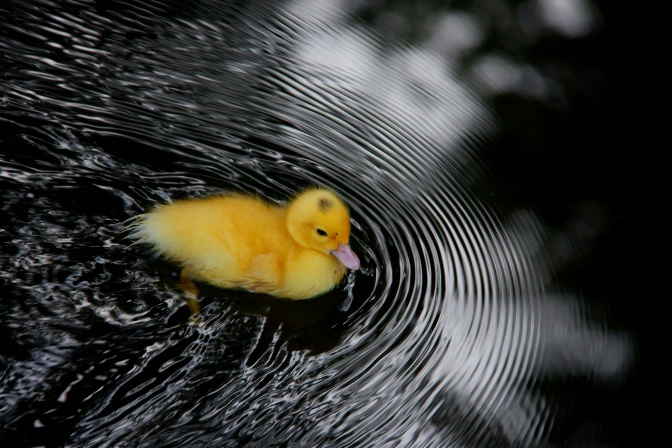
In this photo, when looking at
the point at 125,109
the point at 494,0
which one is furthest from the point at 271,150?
the point at 494,0

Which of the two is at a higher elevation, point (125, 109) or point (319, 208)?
point (125, 109)

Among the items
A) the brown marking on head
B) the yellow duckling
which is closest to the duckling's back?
the yellow duckling

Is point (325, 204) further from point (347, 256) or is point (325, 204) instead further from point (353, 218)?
point (353, 218)

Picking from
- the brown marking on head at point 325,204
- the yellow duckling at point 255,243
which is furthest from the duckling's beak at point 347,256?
the brown marking on head at point 325,204

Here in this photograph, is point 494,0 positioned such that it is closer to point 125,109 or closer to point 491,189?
point 491,189

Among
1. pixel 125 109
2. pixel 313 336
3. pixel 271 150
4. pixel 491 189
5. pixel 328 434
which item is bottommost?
pixel 328 434

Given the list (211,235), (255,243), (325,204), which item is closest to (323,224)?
(325,204)
